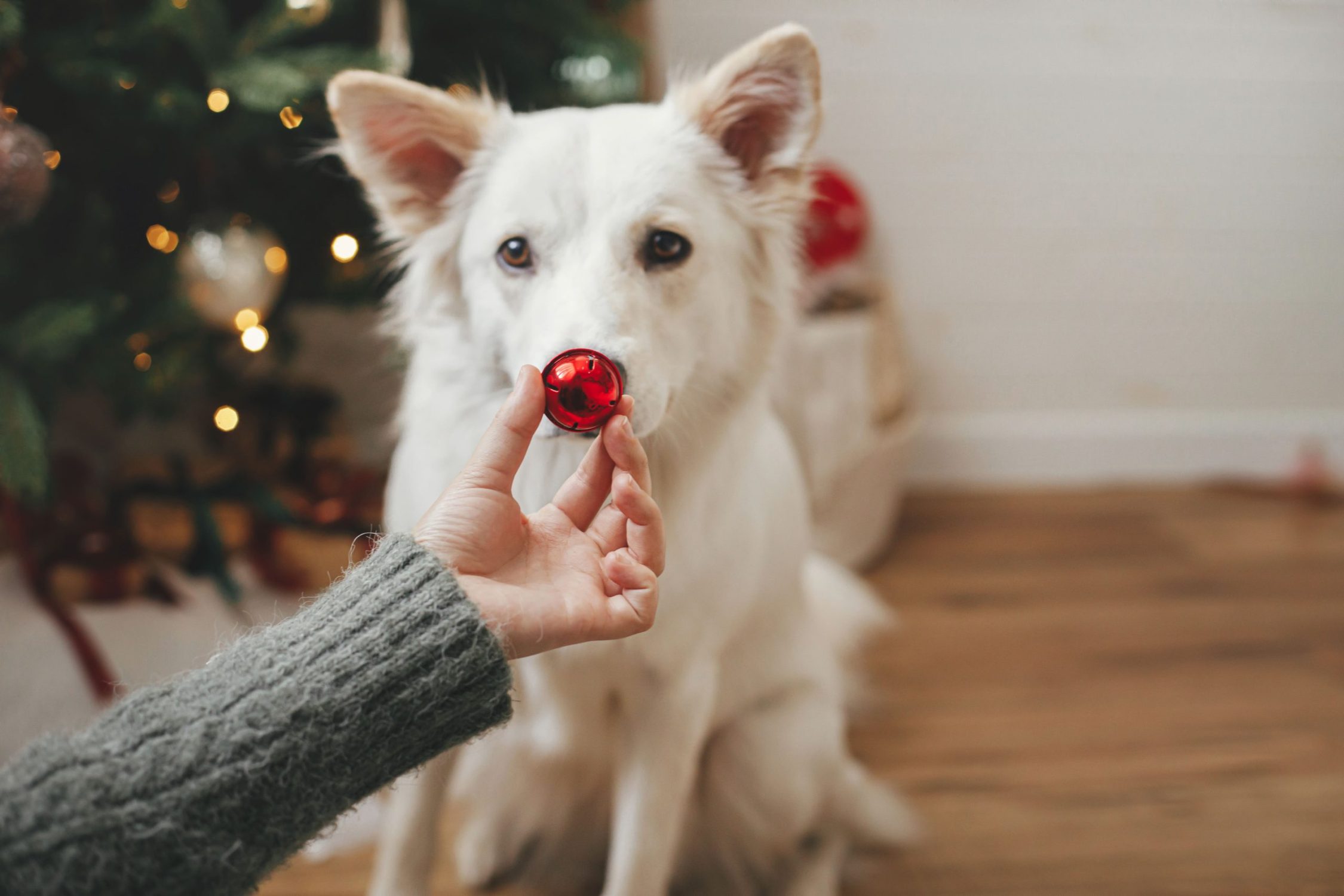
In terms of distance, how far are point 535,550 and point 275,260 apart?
3.66 feet

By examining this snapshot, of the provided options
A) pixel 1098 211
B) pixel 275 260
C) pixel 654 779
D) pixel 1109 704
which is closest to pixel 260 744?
pixel 654 779

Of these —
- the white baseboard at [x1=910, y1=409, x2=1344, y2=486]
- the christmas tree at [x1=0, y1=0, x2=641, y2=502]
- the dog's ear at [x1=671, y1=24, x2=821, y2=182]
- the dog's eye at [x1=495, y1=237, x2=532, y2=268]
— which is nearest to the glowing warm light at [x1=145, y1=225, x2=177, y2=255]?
the christmas tree at [x1=0, y1=0, x2=641, y2=502]

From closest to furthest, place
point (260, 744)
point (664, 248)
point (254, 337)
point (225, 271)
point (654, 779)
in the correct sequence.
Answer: point (260, 744) < point (664, 248) < point (654, 779) < point (225, 271) < point (254, 337)

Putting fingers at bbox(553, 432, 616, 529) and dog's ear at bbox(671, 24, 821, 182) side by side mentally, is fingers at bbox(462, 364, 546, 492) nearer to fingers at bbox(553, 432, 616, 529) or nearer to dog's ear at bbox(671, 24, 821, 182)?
fingers at bbox(553, 432, 616, 529)

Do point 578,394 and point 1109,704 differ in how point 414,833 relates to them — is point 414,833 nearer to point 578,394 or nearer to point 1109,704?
point 578,394

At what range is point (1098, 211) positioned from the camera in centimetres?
292

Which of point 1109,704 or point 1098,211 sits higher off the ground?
point 1098,211

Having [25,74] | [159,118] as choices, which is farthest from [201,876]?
[25,74]

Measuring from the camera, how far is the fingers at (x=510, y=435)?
80cm

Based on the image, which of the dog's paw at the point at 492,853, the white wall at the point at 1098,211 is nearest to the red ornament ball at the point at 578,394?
the dog's paw at the point at 492,853

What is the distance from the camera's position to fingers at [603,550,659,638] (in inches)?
32.7

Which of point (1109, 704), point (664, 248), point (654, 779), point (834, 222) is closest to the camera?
point (664, 248)

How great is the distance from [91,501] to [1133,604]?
2.36 m

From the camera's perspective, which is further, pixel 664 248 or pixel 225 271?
pixel 225 271
